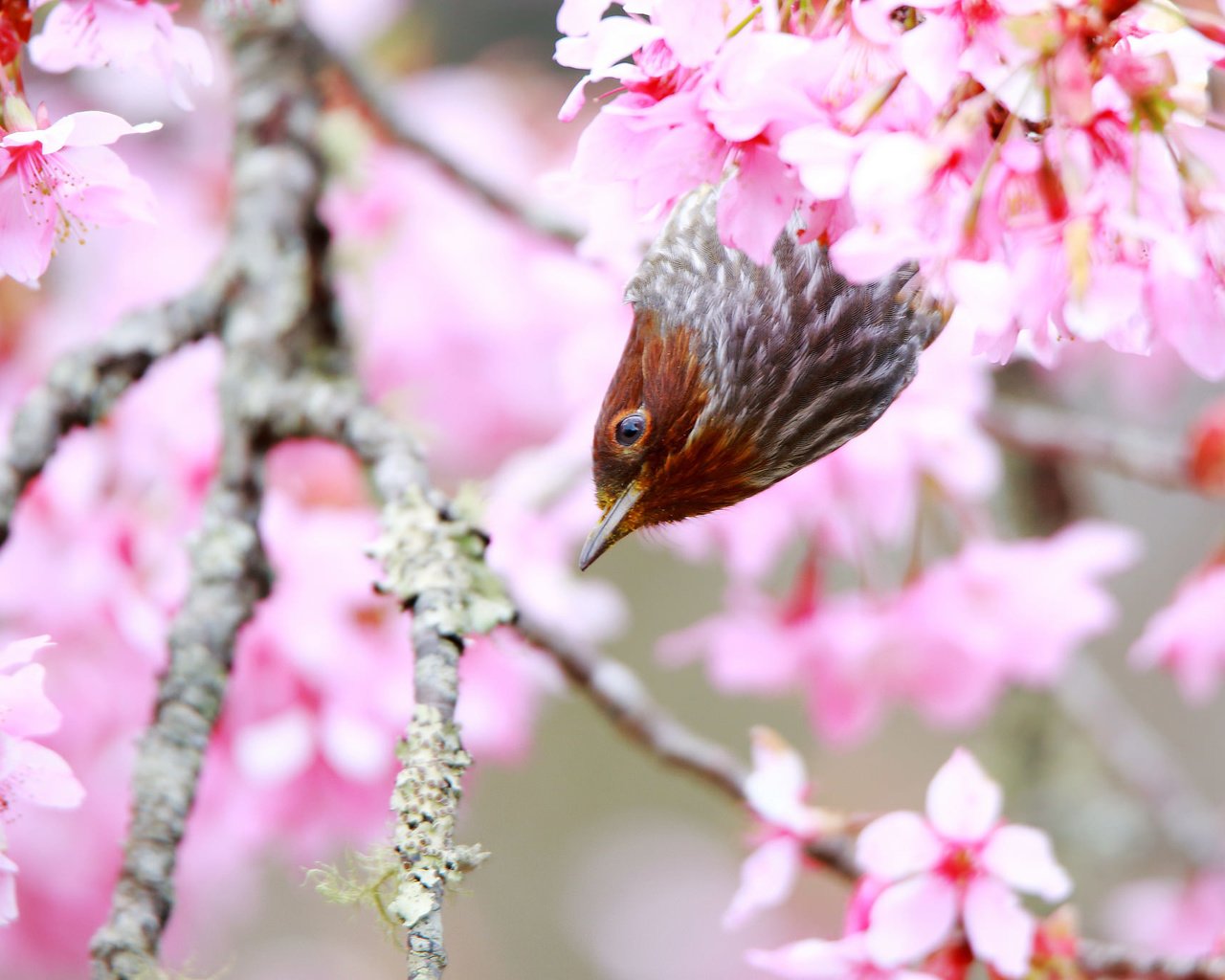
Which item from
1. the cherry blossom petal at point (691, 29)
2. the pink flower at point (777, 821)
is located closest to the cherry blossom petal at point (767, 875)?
the pink flower at point (777, 821)

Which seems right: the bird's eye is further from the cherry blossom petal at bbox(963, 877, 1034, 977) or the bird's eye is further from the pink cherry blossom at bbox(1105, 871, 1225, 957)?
the pink cherry blossom at bbox(1105, 871, 1225, 957)

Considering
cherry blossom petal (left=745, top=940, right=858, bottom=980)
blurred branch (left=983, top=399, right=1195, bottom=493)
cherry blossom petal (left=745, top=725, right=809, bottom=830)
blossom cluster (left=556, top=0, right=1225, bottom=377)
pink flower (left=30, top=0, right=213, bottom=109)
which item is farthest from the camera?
blurred branch (left=983, top=399, right=1195, bottom=493)

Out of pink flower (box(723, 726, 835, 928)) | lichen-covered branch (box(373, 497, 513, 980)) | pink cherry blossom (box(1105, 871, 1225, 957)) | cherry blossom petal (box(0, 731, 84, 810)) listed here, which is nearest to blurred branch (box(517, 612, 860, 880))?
pink flower (box(723, 726, 835, 928))

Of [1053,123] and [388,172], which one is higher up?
[388,172]

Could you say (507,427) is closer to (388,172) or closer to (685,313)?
(388,172)

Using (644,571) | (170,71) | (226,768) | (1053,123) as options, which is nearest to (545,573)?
(226,768)
